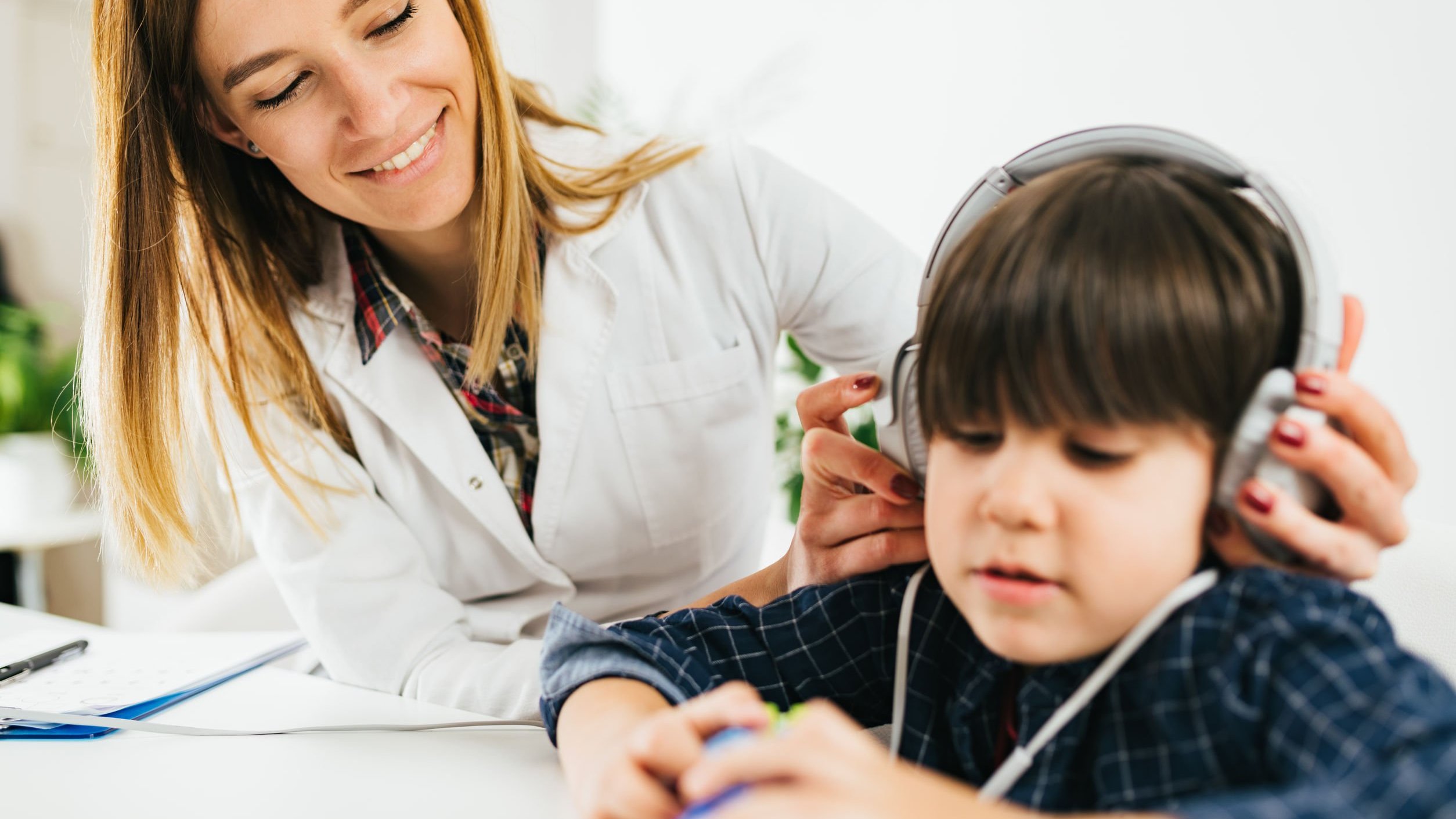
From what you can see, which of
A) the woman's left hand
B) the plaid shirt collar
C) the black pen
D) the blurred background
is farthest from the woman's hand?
the black pen

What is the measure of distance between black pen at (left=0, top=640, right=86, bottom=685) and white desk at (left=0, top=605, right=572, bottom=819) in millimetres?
177

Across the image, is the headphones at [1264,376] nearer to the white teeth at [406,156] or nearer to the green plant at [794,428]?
the white teeth at [406,156]

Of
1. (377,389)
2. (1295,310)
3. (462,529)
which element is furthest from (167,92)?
(1295,310)

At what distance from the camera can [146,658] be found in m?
1.10

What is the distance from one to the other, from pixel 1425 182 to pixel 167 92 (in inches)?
73.3

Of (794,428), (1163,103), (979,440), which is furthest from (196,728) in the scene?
(1163,103)

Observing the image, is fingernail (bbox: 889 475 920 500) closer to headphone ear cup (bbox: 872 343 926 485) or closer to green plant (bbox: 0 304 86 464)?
headphone ear cup (bbox: 872 343 926 485)

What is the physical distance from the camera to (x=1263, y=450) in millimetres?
545

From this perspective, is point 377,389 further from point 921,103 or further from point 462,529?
point 921,103

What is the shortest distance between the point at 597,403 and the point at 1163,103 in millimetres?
1428

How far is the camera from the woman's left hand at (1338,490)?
0.54 metres

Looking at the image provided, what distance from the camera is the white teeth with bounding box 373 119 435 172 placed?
1.03 m

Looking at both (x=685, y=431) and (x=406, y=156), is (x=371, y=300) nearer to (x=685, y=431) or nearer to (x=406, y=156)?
(x=406, y=156)

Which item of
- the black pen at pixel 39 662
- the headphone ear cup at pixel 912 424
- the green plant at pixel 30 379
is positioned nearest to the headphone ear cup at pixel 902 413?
the headphone ear cup at pixel 912 424
